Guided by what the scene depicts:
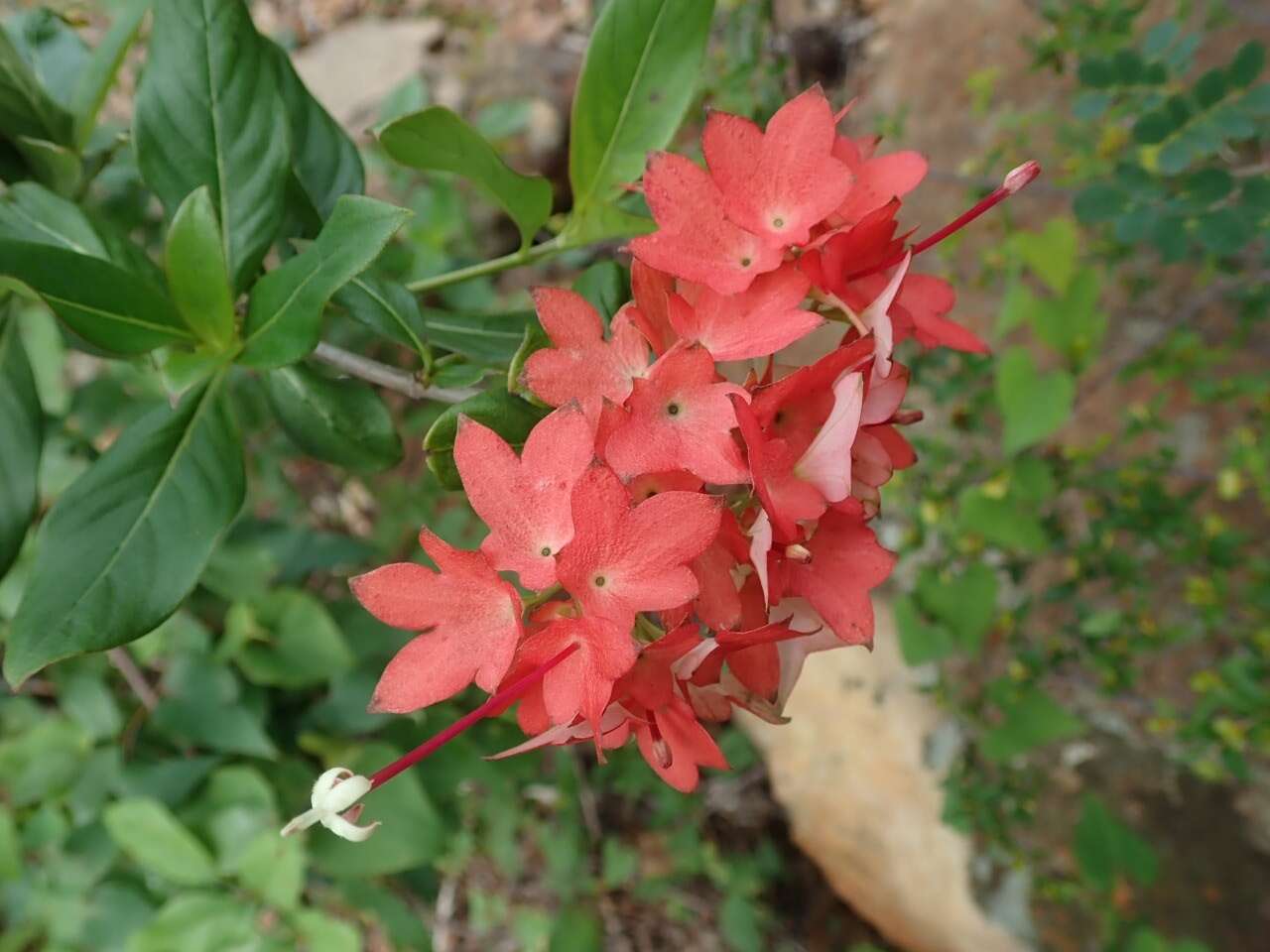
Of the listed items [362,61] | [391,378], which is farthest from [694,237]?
[362,61]

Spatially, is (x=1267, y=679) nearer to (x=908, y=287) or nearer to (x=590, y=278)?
(x=908, y=287)

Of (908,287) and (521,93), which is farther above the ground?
(908,287)

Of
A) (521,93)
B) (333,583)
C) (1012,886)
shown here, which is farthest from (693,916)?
(521,93)

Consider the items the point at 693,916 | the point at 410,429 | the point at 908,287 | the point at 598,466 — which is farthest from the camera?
the point at 693,916

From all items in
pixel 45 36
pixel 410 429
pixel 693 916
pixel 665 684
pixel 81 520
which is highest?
pixel 45 36

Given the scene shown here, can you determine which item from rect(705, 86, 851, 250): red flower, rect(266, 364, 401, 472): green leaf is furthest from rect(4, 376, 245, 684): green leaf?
rect(705, 86, 851, 250): red flower

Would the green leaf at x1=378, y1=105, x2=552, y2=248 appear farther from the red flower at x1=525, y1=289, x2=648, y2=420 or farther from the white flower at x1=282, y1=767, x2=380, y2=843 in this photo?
the white flower at x1=282, y1=767, x2=380, y2=843
